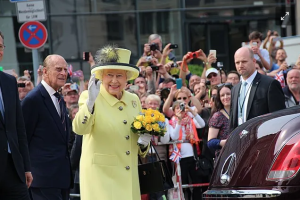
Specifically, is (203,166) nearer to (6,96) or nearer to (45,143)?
(45,143)

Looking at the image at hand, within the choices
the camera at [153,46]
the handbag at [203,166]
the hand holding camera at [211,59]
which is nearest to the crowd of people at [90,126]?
the handbag at [203,166]

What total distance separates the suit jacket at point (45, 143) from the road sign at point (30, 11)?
4.91 metres

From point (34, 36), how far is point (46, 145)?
521 centimetres

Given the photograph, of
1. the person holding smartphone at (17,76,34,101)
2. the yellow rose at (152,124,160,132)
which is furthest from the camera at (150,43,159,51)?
the yellow rose at (152,124,160,132)

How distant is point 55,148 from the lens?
7.22 m

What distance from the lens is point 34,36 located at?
1205 centimetres

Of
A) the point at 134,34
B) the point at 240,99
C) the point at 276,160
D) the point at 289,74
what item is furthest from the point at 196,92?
the point at 134,34

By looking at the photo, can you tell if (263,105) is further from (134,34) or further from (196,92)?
(134,34)

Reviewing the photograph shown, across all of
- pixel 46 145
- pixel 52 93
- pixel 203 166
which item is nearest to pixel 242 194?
pixel 46 145

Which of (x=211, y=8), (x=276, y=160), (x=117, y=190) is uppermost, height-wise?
(x=211, y=8)

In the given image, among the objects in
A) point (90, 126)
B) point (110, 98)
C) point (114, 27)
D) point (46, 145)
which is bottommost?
point (46, 145)

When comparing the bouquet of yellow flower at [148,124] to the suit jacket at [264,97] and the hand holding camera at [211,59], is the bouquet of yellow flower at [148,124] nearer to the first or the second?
the suit jacket at [264,97]

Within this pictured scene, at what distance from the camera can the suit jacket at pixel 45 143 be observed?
714 centimetres

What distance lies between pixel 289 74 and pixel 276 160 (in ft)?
17.1
